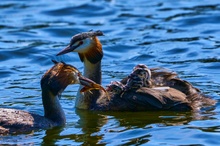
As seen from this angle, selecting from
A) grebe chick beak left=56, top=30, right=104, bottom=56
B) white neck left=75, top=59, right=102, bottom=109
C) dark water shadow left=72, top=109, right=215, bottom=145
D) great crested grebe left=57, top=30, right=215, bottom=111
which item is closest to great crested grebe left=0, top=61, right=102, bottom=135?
dark water shadow left=72, top=109, right=215, bottom=145

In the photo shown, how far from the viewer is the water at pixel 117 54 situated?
14.2m

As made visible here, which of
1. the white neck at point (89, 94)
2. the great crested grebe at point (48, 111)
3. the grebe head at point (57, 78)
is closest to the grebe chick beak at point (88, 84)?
the great crested grebe at point (48, 111)

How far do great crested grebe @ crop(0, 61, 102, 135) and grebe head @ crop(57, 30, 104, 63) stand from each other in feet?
5.14

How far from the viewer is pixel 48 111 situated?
1458 centimetres

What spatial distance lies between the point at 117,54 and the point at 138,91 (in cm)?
619

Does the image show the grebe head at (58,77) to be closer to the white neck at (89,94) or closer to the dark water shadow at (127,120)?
the dark water shadow at (127,120)

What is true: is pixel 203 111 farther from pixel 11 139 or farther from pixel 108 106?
pixel 11 139

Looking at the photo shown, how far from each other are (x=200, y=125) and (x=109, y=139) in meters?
1.66

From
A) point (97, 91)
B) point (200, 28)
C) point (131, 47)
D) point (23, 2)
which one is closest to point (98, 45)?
point (97, 91)

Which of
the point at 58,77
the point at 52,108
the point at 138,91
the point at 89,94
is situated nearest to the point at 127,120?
the point at 138,91

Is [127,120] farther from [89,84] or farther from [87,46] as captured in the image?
[87,46]

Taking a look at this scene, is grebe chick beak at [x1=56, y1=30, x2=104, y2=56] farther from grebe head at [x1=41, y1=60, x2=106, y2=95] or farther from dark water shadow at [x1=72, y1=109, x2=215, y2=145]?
grebe head at [x1=41, y1=60, x2=106, y2=95]

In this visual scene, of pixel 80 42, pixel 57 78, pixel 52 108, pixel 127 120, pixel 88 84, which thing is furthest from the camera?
pixel 80 42

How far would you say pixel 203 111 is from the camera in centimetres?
1555
